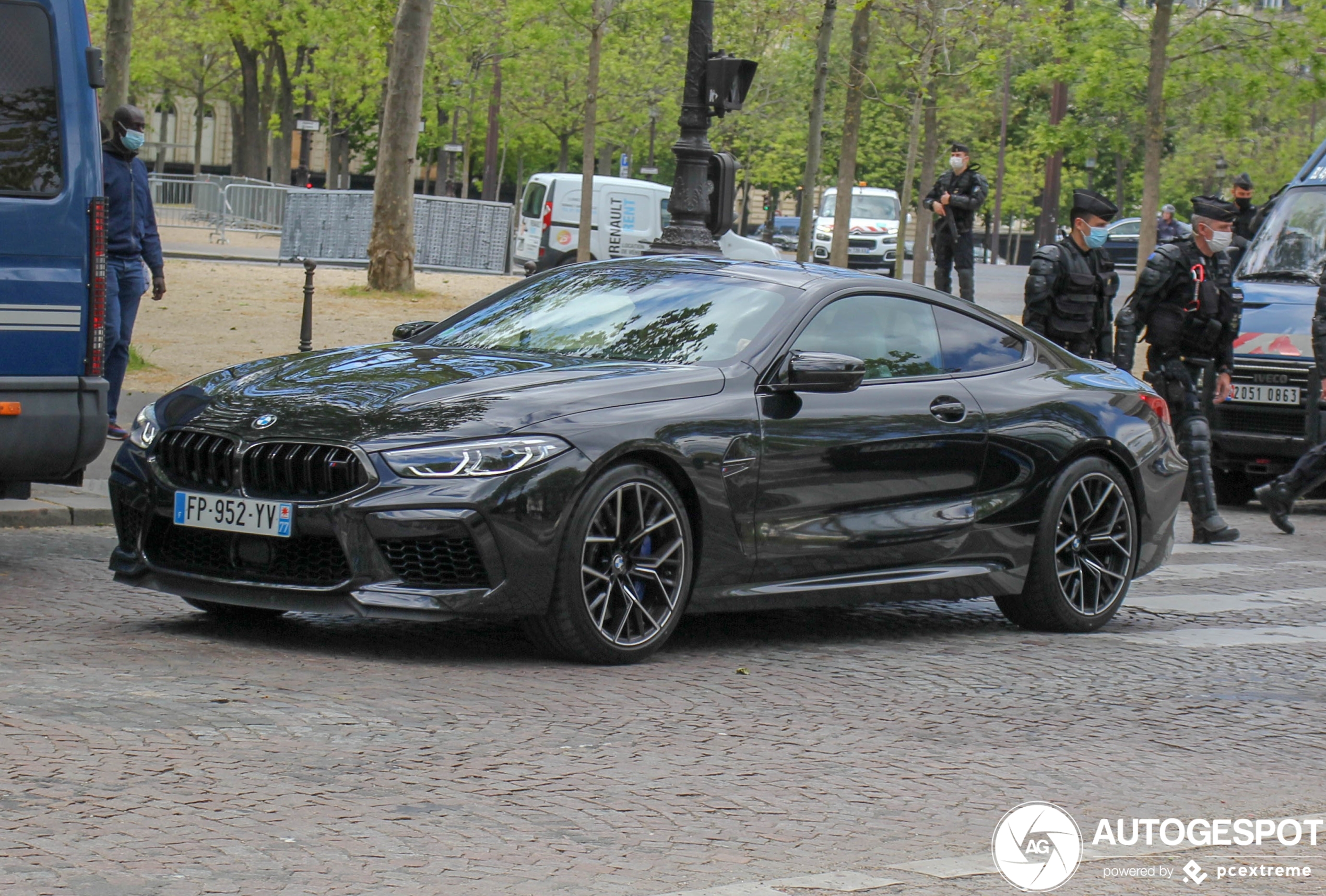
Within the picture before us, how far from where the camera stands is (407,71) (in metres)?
24.9

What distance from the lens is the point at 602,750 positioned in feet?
17.4

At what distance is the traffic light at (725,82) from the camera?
14.5 metres

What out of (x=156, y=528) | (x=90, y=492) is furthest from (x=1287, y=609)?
(x=90, y=492)

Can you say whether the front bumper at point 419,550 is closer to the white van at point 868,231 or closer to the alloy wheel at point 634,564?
the alloy wheel at point 634,564

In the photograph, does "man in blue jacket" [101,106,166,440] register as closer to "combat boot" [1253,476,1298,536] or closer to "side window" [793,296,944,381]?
"side window" [793,296,944,381]

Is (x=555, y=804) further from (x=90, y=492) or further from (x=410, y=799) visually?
(x=90, y=492)

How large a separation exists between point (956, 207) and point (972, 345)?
12.3 m

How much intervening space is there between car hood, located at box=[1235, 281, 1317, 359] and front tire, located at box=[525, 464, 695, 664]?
26.1 feet

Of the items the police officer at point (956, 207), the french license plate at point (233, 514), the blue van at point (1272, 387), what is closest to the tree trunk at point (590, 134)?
the police officer at point (956, 207)

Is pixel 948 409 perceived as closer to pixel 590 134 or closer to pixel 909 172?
pixel 590 134

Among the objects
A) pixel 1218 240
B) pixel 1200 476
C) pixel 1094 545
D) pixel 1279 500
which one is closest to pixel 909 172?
pixel 1279 500

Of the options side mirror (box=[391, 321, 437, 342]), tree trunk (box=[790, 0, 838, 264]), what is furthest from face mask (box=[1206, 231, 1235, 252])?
tree trunk (box=[790, 0, 838, 264])

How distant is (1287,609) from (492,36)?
41.3 meters

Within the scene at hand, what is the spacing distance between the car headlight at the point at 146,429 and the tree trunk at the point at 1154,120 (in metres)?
15.7
